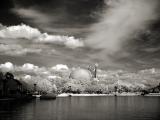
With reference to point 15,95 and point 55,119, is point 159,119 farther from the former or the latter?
point 15,95

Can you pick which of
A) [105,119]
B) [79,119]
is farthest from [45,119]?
[105,119]

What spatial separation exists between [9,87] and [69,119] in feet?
399

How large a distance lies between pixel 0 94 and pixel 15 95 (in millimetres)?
26582

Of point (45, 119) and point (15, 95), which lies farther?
point (15, 95)

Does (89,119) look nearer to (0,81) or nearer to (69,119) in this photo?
(69,119)

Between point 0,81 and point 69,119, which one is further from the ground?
point 0,81

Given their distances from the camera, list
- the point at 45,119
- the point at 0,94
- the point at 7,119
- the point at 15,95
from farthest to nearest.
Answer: the point at 15,95 → the point at 0,94 → the point at 45,119 → the point at 7,119

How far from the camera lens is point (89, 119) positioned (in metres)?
58.0

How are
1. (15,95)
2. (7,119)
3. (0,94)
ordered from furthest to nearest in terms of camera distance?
(15,95), (0,94), (7,119)

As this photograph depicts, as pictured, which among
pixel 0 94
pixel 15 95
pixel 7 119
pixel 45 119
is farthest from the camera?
pixel 15 95

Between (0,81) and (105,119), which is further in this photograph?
(0,81)

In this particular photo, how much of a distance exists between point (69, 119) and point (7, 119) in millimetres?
12791

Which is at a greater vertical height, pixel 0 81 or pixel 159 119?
pixel 0 81

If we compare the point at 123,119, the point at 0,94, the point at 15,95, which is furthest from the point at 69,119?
the point at 15,95
